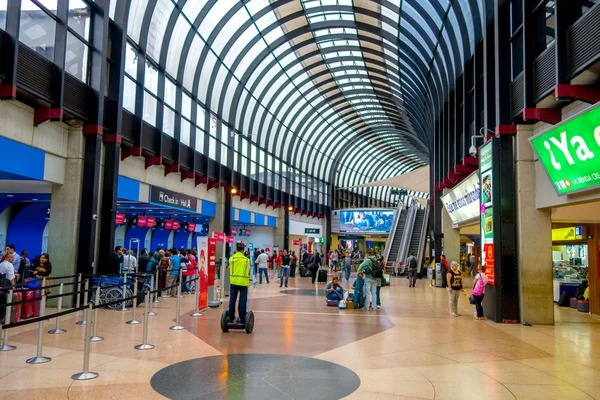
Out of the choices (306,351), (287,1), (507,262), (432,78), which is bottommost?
(306,351)

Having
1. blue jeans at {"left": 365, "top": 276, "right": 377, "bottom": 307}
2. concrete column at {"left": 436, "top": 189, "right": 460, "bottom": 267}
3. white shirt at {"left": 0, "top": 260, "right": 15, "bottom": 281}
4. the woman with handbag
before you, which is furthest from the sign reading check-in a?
the woman with handbag

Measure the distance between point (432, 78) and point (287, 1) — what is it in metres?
8.76

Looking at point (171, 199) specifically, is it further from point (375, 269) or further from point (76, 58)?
point (375, 269)

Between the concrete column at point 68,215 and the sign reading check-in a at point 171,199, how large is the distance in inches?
237

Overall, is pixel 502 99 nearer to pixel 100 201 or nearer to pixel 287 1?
pixel 100 201

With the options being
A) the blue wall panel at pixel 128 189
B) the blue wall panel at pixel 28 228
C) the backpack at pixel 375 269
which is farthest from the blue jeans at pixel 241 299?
the blue wall panel at pixel 28 228

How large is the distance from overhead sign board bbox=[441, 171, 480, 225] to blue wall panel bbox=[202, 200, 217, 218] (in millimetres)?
12912

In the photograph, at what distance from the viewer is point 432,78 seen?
2541 cm

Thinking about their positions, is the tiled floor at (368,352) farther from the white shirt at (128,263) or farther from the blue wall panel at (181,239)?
the blue wall panel at (181,239)

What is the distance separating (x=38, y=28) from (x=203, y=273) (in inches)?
310

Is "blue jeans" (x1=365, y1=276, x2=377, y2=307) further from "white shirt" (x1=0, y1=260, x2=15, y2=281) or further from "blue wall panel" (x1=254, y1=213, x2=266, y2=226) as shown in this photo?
"blue wall panel" (x1=254, y1=213, x2=266, y2=226)

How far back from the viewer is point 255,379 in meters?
6.25

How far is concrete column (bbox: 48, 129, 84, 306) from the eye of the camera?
539 inches

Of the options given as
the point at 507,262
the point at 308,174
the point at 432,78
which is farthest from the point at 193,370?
the point at 308,174
